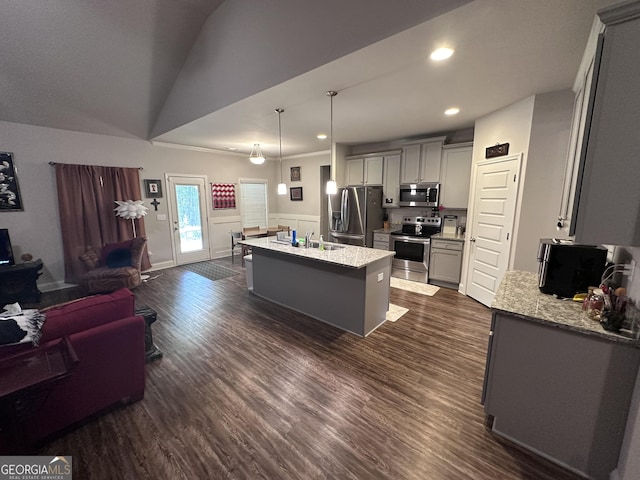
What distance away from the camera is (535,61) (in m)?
2.16

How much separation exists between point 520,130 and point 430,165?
1.65 m

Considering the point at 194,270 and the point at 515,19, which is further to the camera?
the point at 194,270

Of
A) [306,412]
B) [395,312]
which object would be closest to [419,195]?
[395,312]

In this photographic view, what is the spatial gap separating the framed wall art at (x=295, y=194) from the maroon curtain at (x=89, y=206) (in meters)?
3.75

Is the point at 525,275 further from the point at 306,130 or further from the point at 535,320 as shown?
the point at 306,130

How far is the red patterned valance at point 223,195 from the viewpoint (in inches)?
254

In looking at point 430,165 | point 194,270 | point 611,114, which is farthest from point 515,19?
point 194,270

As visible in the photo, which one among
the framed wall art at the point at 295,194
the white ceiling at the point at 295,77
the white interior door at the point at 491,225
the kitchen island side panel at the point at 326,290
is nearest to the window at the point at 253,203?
the framed wall art at the point at 295,194

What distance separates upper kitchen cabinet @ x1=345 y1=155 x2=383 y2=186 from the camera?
17.4 ft

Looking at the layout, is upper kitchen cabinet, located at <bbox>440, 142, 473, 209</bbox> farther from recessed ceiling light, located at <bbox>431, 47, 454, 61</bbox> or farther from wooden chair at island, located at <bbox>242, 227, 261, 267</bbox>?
wooden chair at island, located at <bbox>242, 227, 261, 267</bbox>

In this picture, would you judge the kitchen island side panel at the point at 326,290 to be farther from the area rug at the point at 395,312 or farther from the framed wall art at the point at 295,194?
the framed wall art at the point at 295,194

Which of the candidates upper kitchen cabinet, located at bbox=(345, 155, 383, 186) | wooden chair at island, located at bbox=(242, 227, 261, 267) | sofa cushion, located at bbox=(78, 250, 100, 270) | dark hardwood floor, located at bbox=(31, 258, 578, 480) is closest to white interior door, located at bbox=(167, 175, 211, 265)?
wooden chair at island, located at bbox=(242, 227, 261, 267)

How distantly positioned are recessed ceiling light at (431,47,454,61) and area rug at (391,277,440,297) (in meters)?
3.28

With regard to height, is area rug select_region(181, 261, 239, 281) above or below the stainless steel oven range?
below
